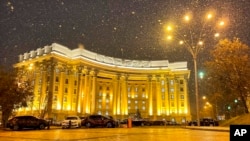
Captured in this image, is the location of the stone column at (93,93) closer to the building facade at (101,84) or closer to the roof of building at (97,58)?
the building facade at (101,84)

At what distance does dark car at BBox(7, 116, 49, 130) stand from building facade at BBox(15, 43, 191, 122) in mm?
51284

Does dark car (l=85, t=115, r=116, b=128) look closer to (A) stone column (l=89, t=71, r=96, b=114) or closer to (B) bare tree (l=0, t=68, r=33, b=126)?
(B) bare tree (l=0, t=68, r=33, b=126)

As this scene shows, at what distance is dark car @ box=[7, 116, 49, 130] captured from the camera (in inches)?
1137

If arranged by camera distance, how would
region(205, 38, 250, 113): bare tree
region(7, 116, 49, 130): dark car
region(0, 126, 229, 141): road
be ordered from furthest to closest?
region(205, 38, 250, 113): bare tree → region(7, 116, 49, 130): dark car → region(0, 126, 229, 141): road

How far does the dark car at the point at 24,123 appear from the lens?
28.9m

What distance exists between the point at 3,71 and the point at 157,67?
282 feet

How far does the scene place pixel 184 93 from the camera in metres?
117

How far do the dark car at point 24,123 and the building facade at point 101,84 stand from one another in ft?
168

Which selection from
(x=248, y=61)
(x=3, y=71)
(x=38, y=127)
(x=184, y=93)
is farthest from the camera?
(x=184, y=93)

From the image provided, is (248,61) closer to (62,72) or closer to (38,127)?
(38,127)

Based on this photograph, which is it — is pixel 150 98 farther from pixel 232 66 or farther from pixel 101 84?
pixel 232 66

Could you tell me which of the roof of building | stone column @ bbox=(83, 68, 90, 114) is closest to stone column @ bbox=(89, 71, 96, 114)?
stone column @ bbox=(83, 68, 90, 114)

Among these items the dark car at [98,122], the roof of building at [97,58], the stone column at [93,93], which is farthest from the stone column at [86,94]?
the dark car at [98,122]

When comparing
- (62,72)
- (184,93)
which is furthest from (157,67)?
(62,72)
